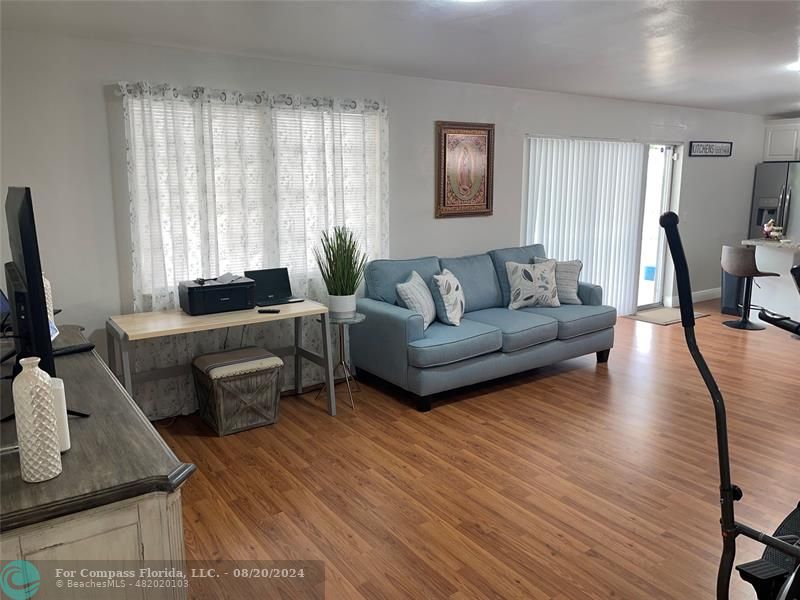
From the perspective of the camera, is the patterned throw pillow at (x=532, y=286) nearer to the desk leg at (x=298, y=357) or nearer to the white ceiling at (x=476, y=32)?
the white ceiling at (x=476, y=32)

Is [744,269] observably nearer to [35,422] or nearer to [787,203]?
[787,203]

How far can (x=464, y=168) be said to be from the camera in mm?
5102

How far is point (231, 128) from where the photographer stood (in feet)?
12.7

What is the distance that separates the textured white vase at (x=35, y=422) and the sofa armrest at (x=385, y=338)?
2.74 m

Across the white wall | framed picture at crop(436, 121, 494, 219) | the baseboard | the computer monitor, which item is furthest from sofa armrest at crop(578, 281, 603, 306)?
the computer monitor

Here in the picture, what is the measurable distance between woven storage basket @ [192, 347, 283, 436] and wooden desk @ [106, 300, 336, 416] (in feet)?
0.81

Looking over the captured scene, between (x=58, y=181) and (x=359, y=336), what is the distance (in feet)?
7.18

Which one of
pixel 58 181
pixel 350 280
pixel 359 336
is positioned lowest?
pixel 359 336

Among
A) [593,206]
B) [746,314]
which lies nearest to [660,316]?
[746,314]

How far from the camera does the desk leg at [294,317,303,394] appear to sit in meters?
4.25

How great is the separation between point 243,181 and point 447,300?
1647mm

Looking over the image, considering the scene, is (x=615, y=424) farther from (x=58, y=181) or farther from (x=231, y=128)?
(x=58, y=181)

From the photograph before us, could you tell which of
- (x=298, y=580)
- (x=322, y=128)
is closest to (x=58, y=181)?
(x=322, y=128)

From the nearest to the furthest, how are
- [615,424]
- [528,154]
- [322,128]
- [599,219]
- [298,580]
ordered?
[298,580] < [615,424] < [322,128] < [528,154] < [599,219]
